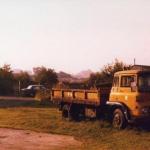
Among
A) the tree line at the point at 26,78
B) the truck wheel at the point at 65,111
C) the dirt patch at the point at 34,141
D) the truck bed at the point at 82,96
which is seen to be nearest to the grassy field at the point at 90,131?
the truck wheel at the point at 65,111

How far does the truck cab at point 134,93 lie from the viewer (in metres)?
19.0

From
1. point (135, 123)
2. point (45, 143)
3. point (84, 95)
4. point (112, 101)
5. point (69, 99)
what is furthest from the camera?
point (69, 99)

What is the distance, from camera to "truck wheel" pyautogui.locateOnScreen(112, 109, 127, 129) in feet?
66.2

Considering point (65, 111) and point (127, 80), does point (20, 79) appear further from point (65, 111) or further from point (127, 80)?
point (127, 80)

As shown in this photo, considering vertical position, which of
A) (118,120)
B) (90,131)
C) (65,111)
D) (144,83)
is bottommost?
(90,131)

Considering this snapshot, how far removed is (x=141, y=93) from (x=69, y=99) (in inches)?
265

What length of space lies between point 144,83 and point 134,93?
592mm

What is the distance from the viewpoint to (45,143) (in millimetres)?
18062

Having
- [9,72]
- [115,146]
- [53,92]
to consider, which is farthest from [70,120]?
[9,72]

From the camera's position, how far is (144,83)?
64.0 feet

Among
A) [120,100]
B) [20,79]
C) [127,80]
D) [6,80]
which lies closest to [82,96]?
[120,100]

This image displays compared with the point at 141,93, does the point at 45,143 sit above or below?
below

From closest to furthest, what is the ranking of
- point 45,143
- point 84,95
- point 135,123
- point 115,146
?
point 115,146
point 45,143
point 135,123
point 84,95

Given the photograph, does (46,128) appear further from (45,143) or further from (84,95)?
(45,143)
